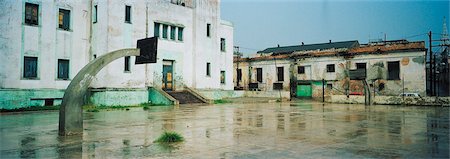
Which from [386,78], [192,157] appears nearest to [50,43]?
[192,157]

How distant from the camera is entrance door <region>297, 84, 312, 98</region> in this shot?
129 feet

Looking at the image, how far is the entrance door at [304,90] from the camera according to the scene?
3925 centimetres

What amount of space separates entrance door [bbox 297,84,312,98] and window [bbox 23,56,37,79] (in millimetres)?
29163

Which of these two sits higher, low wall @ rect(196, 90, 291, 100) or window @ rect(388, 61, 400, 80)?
window @ rect(388, 61, 400, 80)

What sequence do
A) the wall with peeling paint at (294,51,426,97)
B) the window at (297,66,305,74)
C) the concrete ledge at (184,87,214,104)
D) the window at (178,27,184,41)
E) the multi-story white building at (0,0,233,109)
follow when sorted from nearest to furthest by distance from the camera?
the multi-story white building at (0,0,233,109) → the concrete ledge at (184,87,214,104) → the window at (178,27,184,41) → the wall with peeling paint at (294,51,426,97) → the window at (297,66,305,74)

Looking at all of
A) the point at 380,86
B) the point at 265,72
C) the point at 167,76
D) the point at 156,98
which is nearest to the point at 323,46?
the point at 265,72

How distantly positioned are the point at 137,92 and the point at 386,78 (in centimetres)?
2531

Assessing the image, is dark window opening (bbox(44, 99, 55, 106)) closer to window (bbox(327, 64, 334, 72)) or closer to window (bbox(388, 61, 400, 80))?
window (bbox(327, 64, 334, 72))

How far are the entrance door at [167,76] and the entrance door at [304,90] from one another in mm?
19285

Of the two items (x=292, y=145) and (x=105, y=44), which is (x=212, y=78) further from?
(x=292, y=145)

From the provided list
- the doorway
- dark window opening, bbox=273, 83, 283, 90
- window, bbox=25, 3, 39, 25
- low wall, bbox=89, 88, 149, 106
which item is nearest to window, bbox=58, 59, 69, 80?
low wall, bbox=89, 88, 149, 106

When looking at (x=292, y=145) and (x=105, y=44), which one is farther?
(x=105, y=44)

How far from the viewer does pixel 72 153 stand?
585cm

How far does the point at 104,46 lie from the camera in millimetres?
21734
